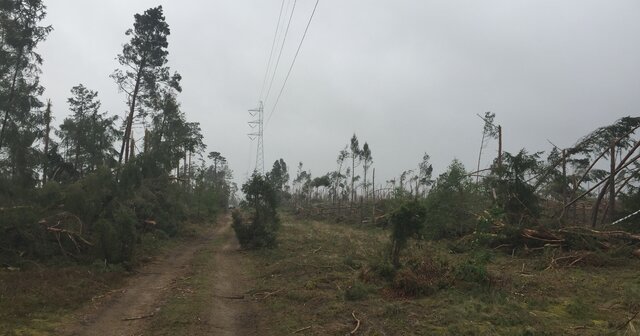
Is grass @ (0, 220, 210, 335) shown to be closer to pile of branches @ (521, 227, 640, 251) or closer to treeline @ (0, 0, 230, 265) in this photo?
treeline @ (0, 0, 230, 265)

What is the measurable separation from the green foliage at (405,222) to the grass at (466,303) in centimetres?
79

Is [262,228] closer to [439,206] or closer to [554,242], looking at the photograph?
[439,206]

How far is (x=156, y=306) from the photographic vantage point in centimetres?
1032

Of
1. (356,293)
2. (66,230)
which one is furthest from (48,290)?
(356,293)

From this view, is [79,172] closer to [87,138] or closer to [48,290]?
[87,138]

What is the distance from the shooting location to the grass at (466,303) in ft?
24.9

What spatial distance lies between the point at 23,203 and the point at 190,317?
35.3 ft

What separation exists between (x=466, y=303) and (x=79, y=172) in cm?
2541

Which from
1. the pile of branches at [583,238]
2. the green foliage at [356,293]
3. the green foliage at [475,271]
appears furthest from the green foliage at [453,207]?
the green foliage at [356,293]

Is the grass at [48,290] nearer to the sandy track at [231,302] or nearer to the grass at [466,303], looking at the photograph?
the sandy track at [231,302]

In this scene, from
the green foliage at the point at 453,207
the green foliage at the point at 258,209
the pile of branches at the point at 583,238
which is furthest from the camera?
the green foliage at the point at 453,207

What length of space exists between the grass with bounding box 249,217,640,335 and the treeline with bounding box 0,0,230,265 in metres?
7.48

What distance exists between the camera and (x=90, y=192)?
17125 millimetres

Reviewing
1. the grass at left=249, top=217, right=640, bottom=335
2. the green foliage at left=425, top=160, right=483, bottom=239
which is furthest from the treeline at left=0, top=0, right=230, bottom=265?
the green foliage at left=425, top=160, right=483, bottom=239
